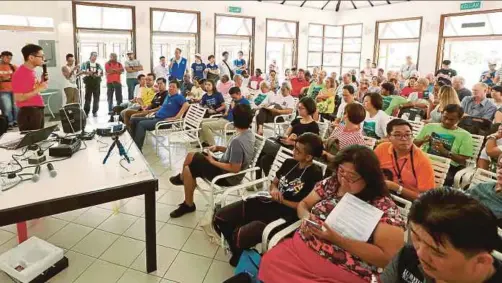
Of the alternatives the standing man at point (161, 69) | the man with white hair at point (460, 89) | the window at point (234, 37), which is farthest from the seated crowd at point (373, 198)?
the window at point (234, 37)

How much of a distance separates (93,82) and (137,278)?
269 inches

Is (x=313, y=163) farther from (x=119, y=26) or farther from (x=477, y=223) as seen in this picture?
(x=119, y=26)

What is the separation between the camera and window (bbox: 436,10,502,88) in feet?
29.5

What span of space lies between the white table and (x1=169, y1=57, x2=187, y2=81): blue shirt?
6855 millimetres

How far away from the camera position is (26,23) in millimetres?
7426

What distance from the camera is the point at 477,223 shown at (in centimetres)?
108

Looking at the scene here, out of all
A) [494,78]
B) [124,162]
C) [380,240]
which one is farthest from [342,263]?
[494,78]

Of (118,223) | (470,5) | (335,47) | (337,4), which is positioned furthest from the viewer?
(335,47)

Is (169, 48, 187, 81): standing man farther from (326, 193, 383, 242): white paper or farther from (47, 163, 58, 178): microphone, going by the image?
(326, 193, 383, 242): white paper

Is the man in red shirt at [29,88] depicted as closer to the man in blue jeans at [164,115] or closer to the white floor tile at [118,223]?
the man in blue jeans at [164,115]

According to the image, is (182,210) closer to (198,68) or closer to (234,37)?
(198,68)

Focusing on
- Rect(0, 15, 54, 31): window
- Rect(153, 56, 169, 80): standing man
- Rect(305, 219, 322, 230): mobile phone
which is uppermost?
Rect(0, 15, 54, 31): window

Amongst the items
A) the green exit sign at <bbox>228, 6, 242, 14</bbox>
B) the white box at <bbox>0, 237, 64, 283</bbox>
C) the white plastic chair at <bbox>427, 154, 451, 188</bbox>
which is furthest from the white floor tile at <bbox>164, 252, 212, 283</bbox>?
the green exit sign at <bbox>228, 6, 242, 14</bbox>

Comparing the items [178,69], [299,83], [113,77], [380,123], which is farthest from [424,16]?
[113,77]
